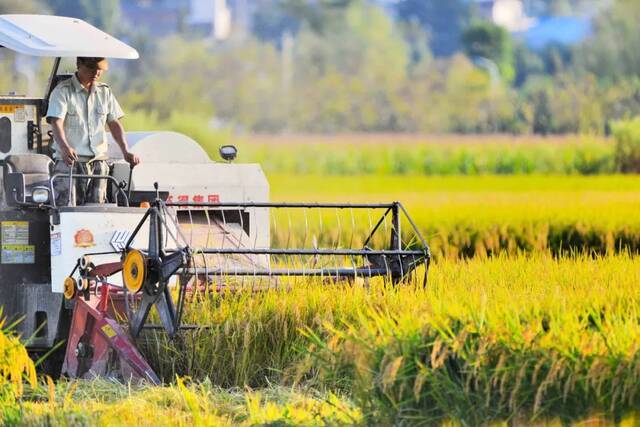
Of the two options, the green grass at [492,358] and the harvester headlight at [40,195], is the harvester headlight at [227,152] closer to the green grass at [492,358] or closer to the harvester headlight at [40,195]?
the harvester headlight at [40,195]

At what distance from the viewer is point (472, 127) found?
55.3 m

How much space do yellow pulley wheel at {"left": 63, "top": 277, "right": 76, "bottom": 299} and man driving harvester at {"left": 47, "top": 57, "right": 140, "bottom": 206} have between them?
800mm

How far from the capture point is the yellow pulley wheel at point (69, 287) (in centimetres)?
962

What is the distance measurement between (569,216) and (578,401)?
1170 centimetres

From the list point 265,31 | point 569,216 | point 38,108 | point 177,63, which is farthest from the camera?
point 265,31

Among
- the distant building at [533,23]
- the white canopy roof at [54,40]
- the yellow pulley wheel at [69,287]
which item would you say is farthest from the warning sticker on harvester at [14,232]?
the distant building at [533,23]

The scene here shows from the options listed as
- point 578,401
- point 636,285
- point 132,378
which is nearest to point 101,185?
point 132,378

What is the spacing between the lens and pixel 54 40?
10398mm

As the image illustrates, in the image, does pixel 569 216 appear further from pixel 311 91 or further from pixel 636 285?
pixel 311 91

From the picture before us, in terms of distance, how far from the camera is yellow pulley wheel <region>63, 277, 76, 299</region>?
9625 mm

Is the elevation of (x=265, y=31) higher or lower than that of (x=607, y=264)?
higher

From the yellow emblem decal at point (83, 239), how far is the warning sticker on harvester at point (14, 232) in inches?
19.0

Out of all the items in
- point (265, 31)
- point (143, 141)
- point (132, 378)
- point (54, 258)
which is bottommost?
point (132, 378)

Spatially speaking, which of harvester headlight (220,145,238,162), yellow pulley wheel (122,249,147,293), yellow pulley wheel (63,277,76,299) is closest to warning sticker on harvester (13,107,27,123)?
harvester headlight (220,145,238,162)
